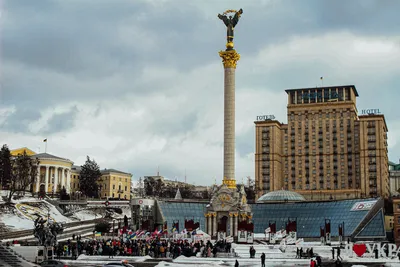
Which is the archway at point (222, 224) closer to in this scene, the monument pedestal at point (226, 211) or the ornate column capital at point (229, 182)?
the monument pedestal at point (226, 211)

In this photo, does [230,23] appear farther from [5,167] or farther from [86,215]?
[5,167]

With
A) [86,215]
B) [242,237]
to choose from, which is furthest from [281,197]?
[242,237]

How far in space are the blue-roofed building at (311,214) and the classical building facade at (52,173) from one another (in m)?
48.4

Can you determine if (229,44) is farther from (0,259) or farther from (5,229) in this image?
(0,259)

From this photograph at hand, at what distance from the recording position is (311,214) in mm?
98188

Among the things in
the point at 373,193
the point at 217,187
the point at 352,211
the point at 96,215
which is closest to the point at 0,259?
the point at 217,187

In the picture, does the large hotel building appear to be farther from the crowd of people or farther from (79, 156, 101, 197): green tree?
the crowd of people

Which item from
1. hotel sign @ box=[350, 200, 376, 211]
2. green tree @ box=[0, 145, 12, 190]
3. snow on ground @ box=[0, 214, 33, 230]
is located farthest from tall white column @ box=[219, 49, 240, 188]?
green tree @ box=[0, 145, 12, 190]

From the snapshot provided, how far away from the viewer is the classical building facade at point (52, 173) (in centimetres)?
13962

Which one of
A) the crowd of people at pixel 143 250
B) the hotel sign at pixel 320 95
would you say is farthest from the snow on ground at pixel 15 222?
the hotel sign at pixel 320 95

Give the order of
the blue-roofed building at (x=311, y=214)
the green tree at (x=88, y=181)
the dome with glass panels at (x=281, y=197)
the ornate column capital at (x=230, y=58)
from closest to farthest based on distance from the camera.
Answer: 1. the ornate column capital at (x=230, y=58)
2. the blue-roofed building at (x=311, y=214)
3. the dome with glass panels at (x=281, y=197)
4. the green tree at (x=88, y=181)

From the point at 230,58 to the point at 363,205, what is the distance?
31467 mm

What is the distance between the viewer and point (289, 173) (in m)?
151

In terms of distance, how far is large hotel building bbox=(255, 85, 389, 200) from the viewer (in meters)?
142
